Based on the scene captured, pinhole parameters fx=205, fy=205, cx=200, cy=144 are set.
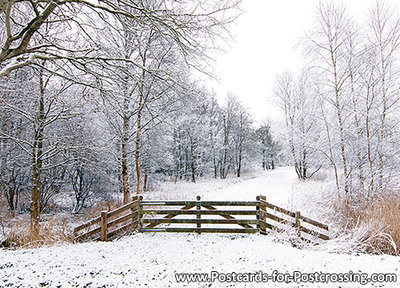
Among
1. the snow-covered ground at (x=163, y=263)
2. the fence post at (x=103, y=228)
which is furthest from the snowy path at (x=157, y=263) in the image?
the fence post at (x=103, y=228)

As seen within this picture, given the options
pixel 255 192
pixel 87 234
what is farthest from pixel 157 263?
pixel 255 192

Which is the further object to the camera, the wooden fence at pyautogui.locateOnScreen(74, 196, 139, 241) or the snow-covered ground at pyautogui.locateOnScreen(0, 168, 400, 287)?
the wooden fence at pyautogui.locateOnScreen(74, 196, 139, 241)

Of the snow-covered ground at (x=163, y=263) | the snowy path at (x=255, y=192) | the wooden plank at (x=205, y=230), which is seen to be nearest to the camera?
the snow-covered ground at (x=163, y=263)

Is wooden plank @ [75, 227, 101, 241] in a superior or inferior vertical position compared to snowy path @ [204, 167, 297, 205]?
superior

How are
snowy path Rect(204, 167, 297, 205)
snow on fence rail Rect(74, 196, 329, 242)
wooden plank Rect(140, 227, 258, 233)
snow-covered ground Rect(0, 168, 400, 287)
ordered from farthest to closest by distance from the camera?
snowy path Rect(204, 167, 297, 205) < wooden plank Rect(140, 227, 258, 233) < snow on fence rail Rect(74, 196, 329, 242) < snow-covered ground Rect(0, 168, 400, 287)

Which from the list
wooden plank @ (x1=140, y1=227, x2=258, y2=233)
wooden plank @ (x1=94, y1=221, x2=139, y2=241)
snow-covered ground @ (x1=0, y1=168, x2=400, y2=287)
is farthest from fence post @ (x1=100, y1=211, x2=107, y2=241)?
wooden plank @ (x1=140, y1=227, x2=258, y2=233)

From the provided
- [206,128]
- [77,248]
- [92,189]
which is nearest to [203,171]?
[206,128]

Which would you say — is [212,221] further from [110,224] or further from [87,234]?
[87,234]

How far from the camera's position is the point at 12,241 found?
641cm

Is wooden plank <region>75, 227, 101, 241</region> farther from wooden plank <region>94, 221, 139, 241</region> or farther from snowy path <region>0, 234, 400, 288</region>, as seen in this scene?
snowy path <region>0, 234, 400, 288</region>

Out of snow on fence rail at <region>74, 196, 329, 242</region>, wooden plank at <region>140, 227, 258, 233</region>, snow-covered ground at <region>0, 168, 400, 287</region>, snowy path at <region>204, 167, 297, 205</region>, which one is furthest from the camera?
snowy path at <region>204, 167, 297, 205</region>

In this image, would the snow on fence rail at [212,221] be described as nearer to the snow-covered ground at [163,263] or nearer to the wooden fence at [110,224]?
the wooden fence at [110,224]

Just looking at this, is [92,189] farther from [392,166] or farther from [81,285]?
[392,166]

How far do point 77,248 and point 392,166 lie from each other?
11193mm
